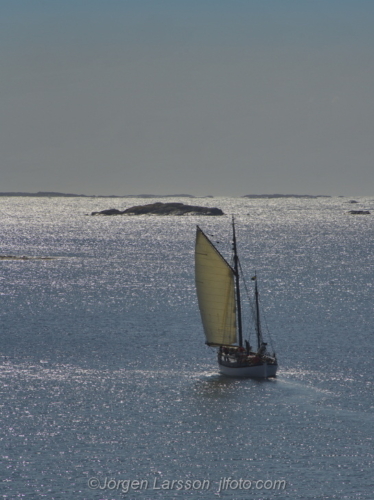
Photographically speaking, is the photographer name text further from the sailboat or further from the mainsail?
the mainsail

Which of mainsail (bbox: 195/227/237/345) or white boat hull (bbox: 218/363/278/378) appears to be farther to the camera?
mainsail (bbox: 195/227/237/345)

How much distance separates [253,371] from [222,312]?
5.92m

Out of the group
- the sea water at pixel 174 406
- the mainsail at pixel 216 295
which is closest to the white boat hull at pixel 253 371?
the sea water at pixel 174 406

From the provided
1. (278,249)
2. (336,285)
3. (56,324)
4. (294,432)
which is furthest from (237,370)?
(278,249)

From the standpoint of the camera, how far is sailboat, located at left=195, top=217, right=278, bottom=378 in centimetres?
5905


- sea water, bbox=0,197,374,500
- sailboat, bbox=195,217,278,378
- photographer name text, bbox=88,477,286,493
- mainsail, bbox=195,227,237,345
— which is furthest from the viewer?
mainsail, bbox=195,227,237,345

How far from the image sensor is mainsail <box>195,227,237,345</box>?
202ft

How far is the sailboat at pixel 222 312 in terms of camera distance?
5905 cm

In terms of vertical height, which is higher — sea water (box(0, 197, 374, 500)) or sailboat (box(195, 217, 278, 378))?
sailboat (box(195, 217, 278, 378))

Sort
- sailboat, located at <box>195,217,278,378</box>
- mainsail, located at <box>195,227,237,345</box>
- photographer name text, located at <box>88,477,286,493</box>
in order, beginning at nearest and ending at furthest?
1. photographer name text, located at <box>88,477,286,493</box>
2. sailboat, located at <box>195,217,278,378</box>
3. mainsail, located at <box>195,227,237,345</box>

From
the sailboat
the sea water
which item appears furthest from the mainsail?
the sea water

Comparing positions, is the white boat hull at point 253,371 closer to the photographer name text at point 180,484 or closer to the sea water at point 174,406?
the sea water at point 174,406

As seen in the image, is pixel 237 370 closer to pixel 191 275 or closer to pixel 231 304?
pixel 231 304

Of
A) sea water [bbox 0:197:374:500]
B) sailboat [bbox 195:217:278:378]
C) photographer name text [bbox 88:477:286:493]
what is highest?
sailboat [bbox 195:217:278:378]
